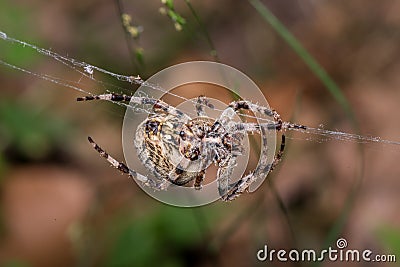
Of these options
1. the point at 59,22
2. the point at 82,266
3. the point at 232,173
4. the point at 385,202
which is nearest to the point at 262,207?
the point at 385,202

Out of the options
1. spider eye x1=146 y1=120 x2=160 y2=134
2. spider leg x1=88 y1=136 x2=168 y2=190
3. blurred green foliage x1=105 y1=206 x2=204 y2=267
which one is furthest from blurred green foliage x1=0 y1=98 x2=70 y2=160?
spider eye x1=146 y1=120 x2=160 y2=134

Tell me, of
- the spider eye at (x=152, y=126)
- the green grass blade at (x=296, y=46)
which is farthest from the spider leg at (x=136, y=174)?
the green grass blade at (x=296, y=46)

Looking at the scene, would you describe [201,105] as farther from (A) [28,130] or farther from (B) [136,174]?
(A) [28,130]

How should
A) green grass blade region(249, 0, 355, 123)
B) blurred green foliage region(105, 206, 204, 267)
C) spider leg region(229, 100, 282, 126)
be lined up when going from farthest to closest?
blurred green foliage region(105, 206, 204, 267) < green grass blade region(249, 0, 355, 123) < spider leg region(229, 100, 282, 126)

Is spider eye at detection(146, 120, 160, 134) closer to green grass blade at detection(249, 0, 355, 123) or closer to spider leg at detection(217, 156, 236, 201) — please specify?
spider leg at detection(217, 156, 236, 201)

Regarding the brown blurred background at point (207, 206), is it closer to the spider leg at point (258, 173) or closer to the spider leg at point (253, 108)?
the spider leg at point (258, 173)
